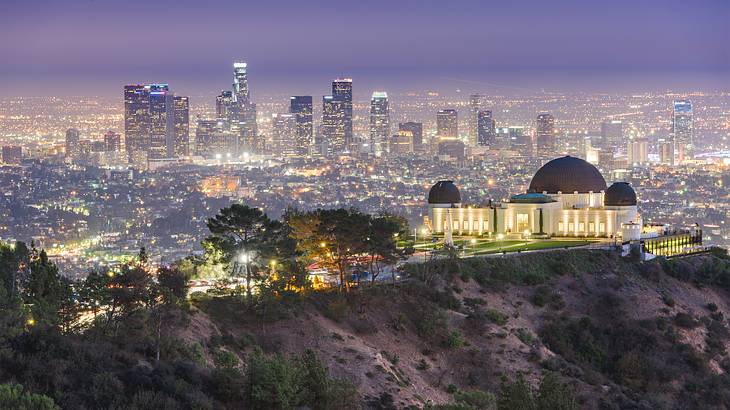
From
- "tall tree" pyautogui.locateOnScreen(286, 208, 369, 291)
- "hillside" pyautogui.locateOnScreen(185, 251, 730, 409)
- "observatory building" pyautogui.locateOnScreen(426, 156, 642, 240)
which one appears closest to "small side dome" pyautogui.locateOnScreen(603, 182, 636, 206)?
"observatory building" pyautogui.locateOnScreen(426, 156, 642, 240)

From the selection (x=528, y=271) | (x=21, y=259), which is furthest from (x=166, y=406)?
(x=528, y=271)

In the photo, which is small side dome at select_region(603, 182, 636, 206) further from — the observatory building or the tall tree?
the tall tree

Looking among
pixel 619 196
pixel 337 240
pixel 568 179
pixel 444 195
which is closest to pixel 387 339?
pixel 337 240

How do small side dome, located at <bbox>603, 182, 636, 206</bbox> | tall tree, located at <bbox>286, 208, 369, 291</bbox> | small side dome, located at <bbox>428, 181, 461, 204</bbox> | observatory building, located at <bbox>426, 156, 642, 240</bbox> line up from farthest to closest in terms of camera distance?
small side dome, located at <bbox>428, 181, 461, 204</bbox>, small side dome, located at <bbox>603, 182, 636, 206</bbox>, observatory building, located at <bbox>426, 156, 642, 240</bbox>, tall tree, located at <bbox>286, 208, 369, 291</bbox>

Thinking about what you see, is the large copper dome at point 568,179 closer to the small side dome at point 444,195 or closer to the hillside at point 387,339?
the small side dome at point 444,195

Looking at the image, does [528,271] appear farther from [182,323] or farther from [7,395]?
[7,395]

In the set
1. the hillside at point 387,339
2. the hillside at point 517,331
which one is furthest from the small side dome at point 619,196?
the hillside at point 517,331
